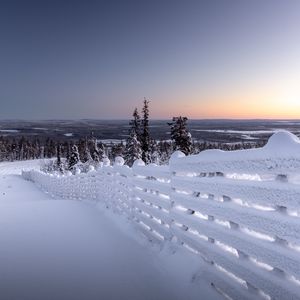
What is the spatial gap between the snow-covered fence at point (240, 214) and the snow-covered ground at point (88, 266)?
321mm

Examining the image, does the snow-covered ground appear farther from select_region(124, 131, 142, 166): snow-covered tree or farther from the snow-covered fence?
select_region(124, 131, 142, 166): snow-covered tree

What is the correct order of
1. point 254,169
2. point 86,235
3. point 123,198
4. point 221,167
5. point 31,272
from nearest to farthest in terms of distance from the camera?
point 254,169 → point 221,167 → point 31,272 → point 86,235 → point 123,198

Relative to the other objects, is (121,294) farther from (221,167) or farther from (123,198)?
(123,198)

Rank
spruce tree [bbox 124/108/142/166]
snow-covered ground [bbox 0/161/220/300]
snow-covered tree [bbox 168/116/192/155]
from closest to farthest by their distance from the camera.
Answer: snow-covered ground [bbox 0/161/220/300], snow-covered tree [bbox 168/116/192/155], spruce tree [bbox 124/108/142/166]

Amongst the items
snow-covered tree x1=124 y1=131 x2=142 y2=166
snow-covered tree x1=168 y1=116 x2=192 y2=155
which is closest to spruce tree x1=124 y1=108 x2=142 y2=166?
snow-covered tree x1=124 y1=131 x2=142 y2=166

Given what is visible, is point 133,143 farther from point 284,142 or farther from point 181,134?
point 284,142

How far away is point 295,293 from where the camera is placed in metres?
2.89

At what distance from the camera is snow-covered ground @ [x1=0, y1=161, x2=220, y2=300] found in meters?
4.16

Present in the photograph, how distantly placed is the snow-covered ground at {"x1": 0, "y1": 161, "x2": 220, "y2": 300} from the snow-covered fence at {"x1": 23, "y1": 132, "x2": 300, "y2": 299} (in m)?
0.32

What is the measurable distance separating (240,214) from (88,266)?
2.37 m

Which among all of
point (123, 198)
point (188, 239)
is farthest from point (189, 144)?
point (188, 239)

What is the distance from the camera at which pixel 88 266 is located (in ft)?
16.6

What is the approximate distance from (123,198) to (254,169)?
5.26m

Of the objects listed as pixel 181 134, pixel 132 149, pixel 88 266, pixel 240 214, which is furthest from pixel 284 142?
pixel 132 149
